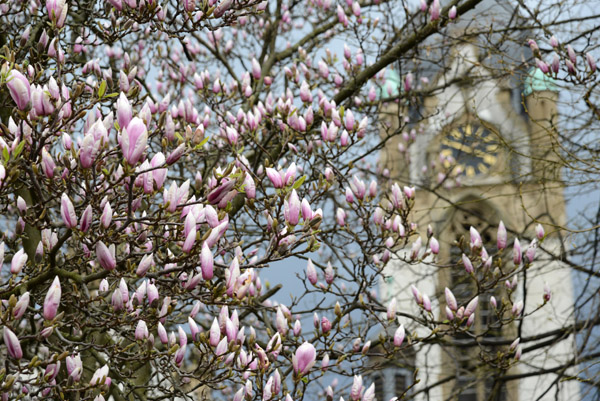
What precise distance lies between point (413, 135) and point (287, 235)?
283 inches

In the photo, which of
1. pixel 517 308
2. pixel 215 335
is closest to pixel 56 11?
pixel 215 335

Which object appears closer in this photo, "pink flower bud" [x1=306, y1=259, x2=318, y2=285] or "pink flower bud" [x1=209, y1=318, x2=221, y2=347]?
"pink flower bud" [x1=209, y1=318, x2=221, y2=347]

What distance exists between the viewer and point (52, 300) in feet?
6.94

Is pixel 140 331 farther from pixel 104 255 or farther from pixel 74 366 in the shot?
pixel 104 255

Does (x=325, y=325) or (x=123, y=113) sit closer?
(x=123, y=113)

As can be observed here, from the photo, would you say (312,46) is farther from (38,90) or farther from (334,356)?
(38,90)

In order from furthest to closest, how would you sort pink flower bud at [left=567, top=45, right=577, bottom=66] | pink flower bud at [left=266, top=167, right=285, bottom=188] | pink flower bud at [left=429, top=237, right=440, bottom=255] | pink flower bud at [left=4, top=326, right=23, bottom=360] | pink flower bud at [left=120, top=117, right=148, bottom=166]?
1. pink flower bud at [left=567, top=45, right=577, bottom=66]
2. pink flower bud at [left=429, top=237, right=440, bottom=255]
3. pink flower bud at [left=266, top=167, right=285, bottom=188]
4. pink flower bud at [left=4, top=326, right=23, bottom=360]
5. pink flower bud at [left=120, top=117, right=148, bottom=166]

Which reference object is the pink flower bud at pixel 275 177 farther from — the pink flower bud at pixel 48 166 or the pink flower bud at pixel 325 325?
the pink flower bud at pixel 325 325

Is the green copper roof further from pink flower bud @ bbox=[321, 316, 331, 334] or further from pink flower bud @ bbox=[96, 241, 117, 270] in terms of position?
pink flower bud @ bbox=[96, 241, 117, 270]

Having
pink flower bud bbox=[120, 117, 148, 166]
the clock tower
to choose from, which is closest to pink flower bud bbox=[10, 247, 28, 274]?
pink flower bud bbox=[120, 117, 148, 166]

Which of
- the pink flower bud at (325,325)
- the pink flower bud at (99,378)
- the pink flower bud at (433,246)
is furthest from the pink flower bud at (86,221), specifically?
the pink flower bud at (433,246)

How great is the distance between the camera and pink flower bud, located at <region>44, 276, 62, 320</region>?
6.90ft

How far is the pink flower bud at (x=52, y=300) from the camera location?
2.10 m

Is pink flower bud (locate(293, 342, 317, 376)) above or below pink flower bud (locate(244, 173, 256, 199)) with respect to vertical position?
below
